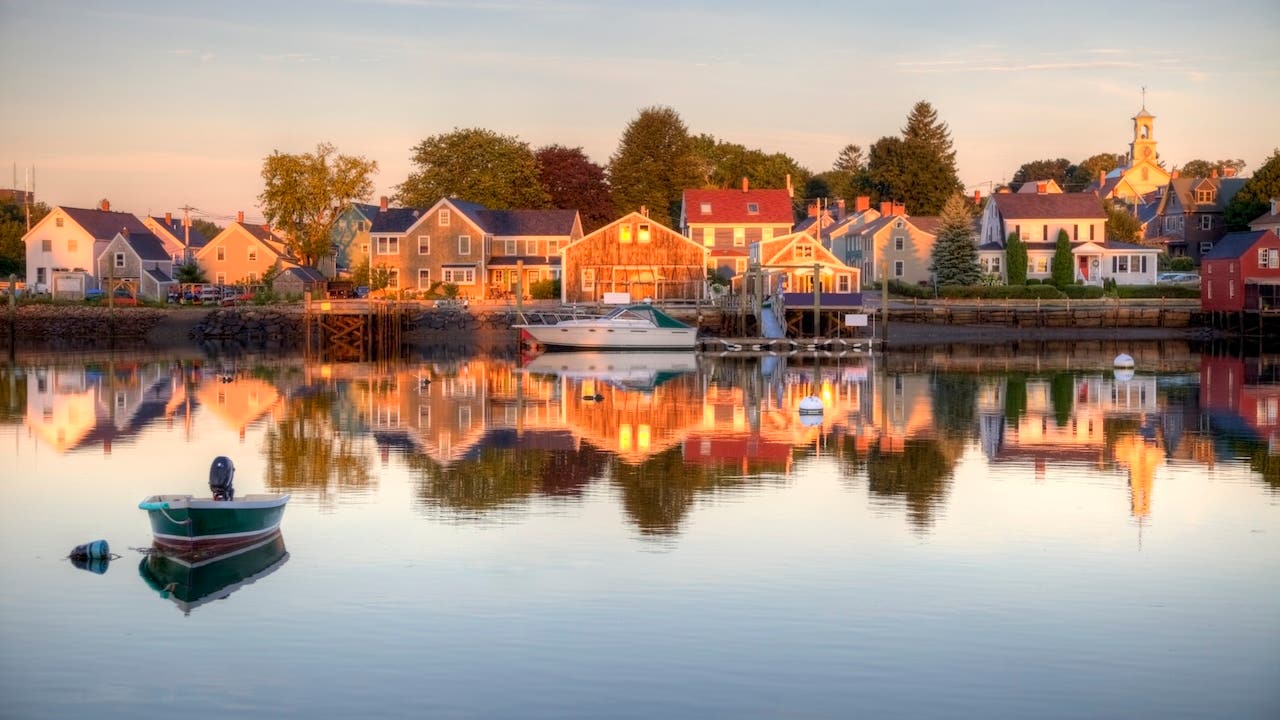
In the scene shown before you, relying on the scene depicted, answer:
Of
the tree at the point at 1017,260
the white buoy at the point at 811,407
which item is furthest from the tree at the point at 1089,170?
the white buoy at the point at 811,407

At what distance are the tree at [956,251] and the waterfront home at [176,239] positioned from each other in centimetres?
5608

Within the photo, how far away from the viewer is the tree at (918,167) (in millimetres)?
126938

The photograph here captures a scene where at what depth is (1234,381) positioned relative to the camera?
Result: 5075cm

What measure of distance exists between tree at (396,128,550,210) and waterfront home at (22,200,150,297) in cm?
2424

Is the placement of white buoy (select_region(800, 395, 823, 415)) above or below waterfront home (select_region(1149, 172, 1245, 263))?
below

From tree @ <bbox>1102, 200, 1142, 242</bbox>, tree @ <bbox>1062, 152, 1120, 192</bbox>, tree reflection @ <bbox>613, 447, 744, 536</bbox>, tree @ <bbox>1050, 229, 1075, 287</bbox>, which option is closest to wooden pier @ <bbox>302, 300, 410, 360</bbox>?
tree @ <bbox>1050, 229, 1075, 287</bbox>

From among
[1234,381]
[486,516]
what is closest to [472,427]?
[486,516]

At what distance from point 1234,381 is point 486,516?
120 feet

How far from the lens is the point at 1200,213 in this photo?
372 feet

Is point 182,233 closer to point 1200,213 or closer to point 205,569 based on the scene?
point 1200,213

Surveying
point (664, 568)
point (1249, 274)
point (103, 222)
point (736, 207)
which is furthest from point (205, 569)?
point (103, 222)

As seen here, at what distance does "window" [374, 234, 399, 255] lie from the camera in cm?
9325

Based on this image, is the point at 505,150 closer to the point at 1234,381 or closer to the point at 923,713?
the point at 1234,381

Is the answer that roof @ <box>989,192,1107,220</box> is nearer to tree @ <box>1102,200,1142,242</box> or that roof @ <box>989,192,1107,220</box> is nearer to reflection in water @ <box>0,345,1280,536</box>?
tree @ <box>1102,200,1142,242</box>
